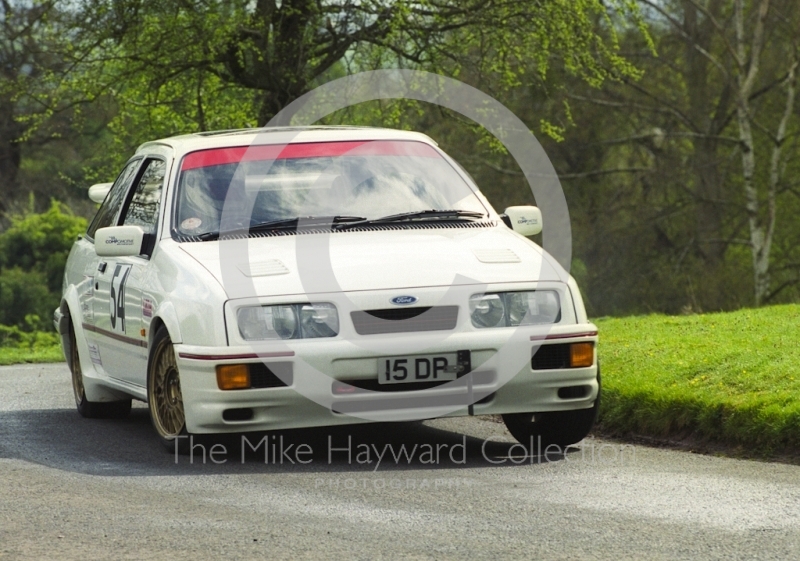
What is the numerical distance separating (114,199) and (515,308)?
144 inches

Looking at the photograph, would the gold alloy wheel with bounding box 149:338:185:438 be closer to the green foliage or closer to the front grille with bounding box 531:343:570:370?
the front grille with bounding box 531:343:570:370

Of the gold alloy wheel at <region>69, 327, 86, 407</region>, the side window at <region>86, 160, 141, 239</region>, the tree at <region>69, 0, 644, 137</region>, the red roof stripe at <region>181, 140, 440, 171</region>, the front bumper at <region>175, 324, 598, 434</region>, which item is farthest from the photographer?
the tree at <region>69, 0, 644, 137</region>

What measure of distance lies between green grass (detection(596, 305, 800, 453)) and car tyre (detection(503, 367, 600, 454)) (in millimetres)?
879

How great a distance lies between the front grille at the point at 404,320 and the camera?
6.85 meters

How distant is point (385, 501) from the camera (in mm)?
5965

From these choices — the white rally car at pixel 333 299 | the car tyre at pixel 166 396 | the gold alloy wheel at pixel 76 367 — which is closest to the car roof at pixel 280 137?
the white rally car at pixel 333 299

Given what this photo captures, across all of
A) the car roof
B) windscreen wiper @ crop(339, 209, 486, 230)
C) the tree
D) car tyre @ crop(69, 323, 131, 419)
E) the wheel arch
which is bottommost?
car tyre @ crop(69, 323, 131, 419)

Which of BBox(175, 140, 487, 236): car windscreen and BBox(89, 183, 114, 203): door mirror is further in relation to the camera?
BBox(89, 183, 114, 203): door mirror

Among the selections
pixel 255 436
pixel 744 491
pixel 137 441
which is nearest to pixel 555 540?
pixel 744 491

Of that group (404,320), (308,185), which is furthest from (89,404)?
(404,320)

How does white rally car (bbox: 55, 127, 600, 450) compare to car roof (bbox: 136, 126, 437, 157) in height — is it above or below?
below

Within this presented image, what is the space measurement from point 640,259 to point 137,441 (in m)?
26.9

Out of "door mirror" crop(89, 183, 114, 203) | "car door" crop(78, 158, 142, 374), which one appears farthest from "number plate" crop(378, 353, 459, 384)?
"door mirror" crop(89, 183, 114, 203)

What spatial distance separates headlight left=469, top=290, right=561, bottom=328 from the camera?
7004 millimetres
